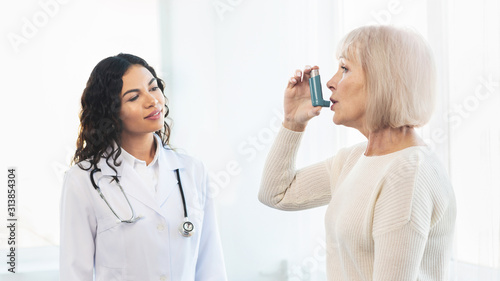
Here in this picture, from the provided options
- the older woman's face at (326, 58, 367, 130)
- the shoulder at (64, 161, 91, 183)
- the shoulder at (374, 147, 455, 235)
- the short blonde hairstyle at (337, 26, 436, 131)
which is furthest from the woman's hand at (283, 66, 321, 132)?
the shoulder at (64, 161, 91, 183)

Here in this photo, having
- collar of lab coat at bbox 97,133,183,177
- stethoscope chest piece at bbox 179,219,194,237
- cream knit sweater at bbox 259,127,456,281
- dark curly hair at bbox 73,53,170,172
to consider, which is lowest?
stethoscope chest piece at bbox 179,219,194,237

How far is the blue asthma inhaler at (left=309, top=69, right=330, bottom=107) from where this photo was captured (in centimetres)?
138

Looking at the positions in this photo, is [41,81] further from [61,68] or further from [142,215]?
[142,215]

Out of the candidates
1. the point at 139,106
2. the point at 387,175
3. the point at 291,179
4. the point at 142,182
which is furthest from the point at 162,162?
the point at 387,175

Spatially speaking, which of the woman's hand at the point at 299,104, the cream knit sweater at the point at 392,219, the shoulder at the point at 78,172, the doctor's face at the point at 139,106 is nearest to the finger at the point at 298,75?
the woman's hand at the point at 299,104

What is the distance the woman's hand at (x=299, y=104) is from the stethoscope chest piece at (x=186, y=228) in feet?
1.46

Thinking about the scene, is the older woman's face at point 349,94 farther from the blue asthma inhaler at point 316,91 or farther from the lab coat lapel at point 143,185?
the lab coat lapel at point 143,185

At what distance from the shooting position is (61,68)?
94.2 inches

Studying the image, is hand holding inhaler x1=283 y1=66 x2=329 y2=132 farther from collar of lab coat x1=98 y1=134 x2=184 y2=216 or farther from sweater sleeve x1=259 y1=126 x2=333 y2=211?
collar of lab coat x1=98 y1=134 x2=184 y2=216

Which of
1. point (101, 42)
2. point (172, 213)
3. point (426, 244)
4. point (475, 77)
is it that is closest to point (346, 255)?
point (426, 244)

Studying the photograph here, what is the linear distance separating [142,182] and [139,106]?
0.24m

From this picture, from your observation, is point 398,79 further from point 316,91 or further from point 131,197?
point 131,197

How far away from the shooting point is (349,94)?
1215 mm

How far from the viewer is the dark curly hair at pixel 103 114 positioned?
5.29 ft
